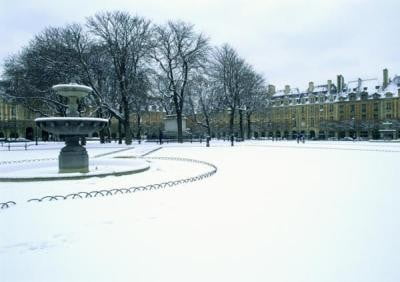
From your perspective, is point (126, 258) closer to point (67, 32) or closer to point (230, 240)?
point (230, 240)

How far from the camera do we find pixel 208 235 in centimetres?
543

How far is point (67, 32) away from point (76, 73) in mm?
4811

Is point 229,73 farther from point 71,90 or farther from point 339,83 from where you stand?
point 339,83

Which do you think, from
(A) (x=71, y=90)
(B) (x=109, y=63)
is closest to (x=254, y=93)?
(B) (x=109, y=63)

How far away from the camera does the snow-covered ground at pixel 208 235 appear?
4.17 m

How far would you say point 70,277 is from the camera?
4.01 m

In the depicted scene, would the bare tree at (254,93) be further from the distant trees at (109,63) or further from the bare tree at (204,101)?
the distant trees at (109,63)

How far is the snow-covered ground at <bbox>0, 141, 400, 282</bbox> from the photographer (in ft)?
13.7

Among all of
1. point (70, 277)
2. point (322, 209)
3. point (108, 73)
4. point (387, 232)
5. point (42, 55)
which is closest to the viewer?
point (70, 277)

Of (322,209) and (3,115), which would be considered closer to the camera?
(322,209)

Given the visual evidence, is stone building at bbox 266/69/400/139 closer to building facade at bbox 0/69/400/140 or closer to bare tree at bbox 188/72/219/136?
building facade at bbox 0/69/400/140

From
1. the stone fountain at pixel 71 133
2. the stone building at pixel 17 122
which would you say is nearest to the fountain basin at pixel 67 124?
the stone fountain at pixel 71 133

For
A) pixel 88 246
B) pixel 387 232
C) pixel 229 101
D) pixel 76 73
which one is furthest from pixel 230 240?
pixel 229 101

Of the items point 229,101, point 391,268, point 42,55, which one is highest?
point 42,55
